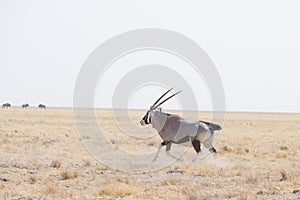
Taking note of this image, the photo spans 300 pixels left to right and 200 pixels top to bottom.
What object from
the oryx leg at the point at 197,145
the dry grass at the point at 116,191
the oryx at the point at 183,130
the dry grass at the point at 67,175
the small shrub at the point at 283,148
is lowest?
the dry grass at the point at 116,191

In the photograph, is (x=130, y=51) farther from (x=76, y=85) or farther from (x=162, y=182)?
(x=162, y=182)

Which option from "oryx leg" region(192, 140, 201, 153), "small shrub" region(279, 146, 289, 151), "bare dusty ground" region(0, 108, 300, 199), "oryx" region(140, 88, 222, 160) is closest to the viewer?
"bare dusty ground" region(0, 108, 300, 199)

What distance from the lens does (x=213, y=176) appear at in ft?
45.6

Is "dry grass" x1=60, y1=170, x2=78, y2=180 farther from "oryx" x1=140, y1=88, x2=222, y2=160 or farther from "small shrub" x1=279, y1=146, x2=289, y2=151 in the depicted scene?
"small shrub" x1=279, y1=146, x2=289, y2=151

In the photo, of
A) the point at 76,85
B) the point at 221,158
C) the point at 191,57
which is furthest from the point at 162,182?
the point at 191,57

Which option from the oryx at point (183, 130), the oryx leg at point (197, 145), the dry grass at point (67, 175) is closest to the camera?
the dry grass at point (67, 175)

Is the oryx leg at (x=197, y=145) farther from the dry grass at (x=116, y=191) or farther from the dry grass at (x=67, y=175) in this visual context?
the dry grass at (x=116, y=191)

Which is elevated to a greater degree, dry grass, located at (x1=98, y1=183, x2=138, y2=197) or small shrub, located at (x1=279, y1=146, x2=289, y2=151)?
small shrub, located at (x1=279, y1=146, x2=289, y2=151)

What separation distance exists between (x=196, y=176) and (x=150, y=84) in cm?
1077

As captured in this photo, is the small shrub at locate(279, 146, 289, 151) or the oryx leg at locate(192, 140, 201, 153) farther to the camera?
the small shrub at locate(279, 146, 289, 151)

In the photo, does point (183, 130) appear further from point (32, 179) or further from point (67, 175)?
point (32, 179)

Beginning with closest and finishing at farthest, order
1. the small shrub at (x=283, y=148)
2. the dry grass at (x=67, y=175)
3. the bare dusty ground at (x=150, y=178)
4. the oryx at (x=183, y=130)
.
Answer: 1. the bare dusty ground at (x=150, y=178)
2. the dry grass at (x=67, y=175)
3. the oryx at (x=183, y=130)
4. the small shrub at (x=283, y=148)

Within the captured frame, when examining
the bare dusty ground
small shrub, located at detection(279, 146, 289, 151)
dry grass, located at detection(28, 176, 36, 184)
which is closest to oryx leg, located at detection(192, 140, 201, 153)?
the bare dusty ground

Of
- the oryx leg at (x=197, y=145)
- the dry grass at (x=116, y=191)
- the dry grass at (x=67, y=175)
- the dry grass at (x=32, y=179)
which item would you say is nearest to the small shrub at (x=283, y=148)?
the oryx leg at (x=197, y=145)
